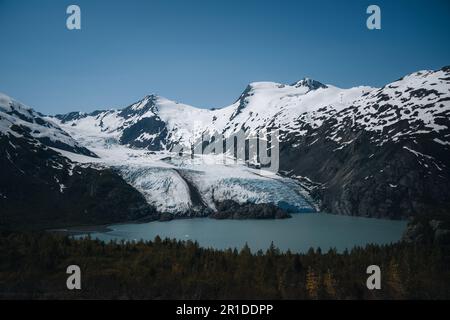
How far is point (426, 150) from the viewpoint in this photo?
520ft

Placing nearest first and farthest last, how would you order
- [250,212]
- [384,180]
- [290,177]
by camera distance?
[384,180] < [250,212] < [290,177]

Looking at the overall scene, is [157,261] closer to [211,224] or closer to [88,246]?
[88,246]

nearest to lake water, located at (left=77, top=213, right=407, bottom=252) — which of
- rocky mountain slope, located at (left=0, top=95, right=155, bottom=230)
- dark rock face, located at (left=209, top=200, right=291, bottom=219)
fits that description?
dark rock face, located at (left=209, top=200, right=291, bottom=219)

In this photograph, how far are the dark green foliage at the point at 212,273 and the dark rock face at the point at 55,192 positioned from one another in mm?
52293

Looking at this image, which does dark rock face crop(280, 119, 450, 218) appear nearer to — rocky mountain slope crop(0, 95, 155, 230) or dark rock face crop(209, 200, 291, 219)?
dark rock face crop(209, 200, 291, 219)

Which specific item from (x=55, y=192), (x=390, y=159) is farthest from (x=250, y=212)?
(x=55, y=192)

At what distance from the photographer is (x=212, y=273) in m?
66.6

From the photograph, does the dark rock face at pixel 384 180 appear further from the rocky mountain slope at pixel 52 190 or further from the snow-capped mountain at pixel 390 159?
the rocky mountain slope at pixel 52 190

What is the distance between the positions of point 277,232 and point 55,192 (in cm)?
6405

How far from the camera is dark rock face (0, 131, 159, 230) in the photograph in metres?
133

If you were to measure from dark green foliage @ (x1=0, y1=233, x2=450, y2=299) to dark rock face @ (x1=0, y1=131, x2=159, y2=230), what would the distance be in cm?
5229

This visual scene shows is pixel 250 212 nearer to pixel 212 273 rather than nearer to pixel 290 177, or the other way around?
pixel 290 177

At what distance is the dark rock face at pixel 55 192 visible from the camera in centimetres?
13275
